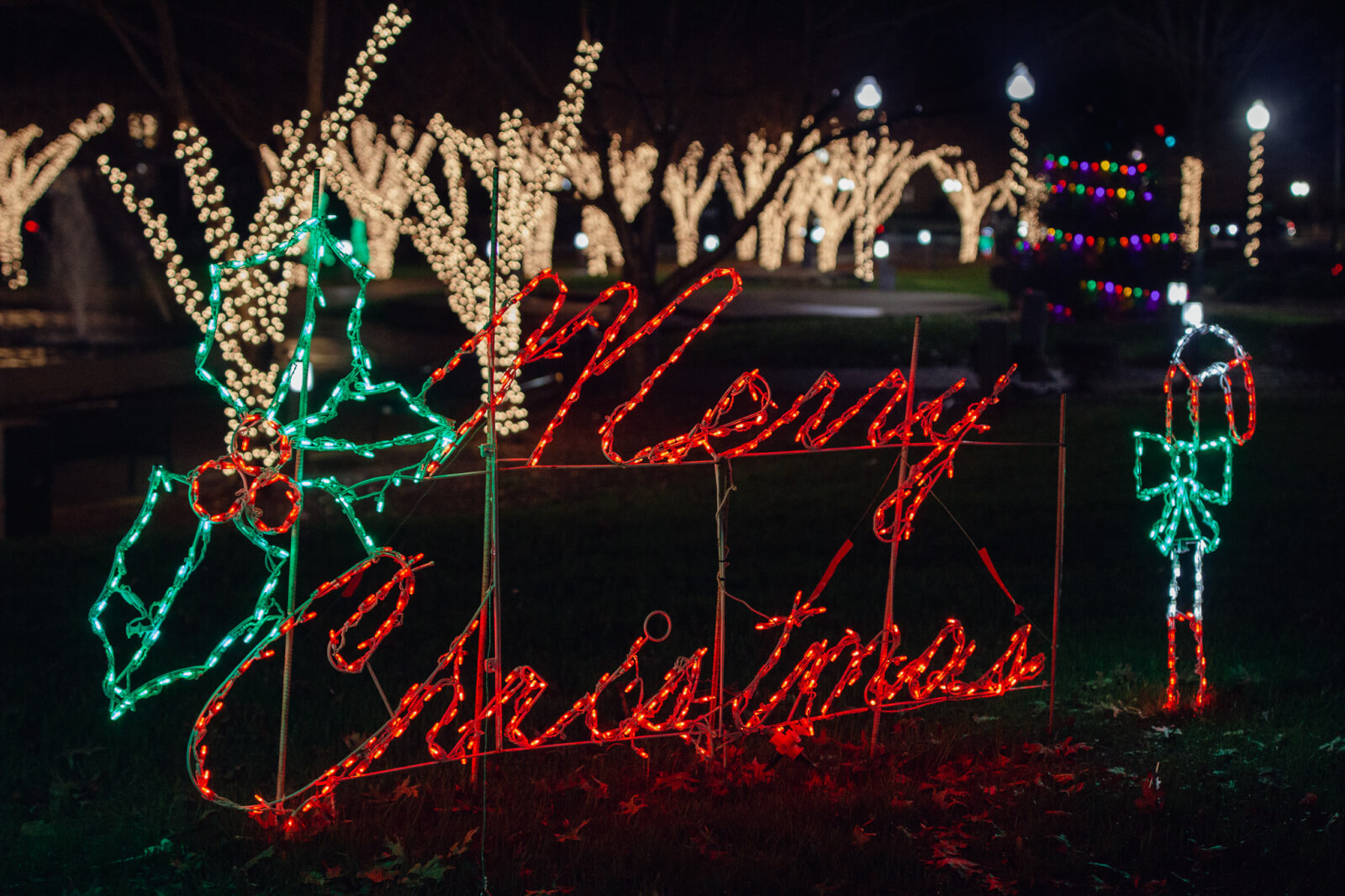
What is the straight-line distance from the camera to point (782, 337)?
66.8 ft

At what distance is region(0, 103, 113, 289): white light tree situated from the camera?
25.0 m

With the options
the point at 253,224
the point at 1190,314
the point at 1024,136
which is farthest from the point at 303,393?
the point at 1024,136

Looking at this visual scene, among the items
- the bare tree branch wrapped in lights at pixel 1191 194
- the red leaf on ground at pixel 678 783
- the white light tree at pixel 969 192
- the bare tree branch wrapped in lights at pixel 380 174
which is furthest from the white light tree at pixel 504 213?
the white light tree at pixel 969 192

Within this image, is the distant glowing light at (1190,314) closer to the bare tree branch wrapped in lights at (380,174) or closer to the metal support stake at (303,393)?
the bare tree branch wrapped in lights at (380,174)

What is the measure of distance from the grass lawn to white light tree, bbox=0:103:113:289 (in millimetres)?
16644

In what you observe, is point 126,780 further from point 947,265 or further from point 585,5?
point 947,265

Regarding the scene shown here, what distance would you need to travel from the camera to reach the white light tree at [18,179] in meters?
25.0

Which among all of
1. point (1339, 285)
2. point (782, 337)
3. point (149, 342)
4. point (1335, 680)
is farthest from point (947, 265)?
point (1335, 680)

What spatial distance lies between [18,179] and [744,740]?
28078 mm

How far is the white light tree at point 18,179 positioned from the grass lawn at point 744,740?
16.6 meters

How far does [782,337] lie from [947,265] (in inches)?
1006

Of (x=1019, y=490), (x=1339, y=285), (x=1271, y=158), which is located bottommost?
(x=1019, y=490)

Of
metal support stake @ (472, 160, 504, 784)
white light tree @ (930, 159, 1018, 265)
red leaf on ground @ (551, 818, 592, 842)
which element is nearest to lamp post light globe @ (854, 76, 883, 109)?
metal support stake @ (472, 160, 504, 784)

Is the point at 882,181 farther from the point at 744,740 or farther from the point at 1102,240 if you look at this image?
the point at 744,740
